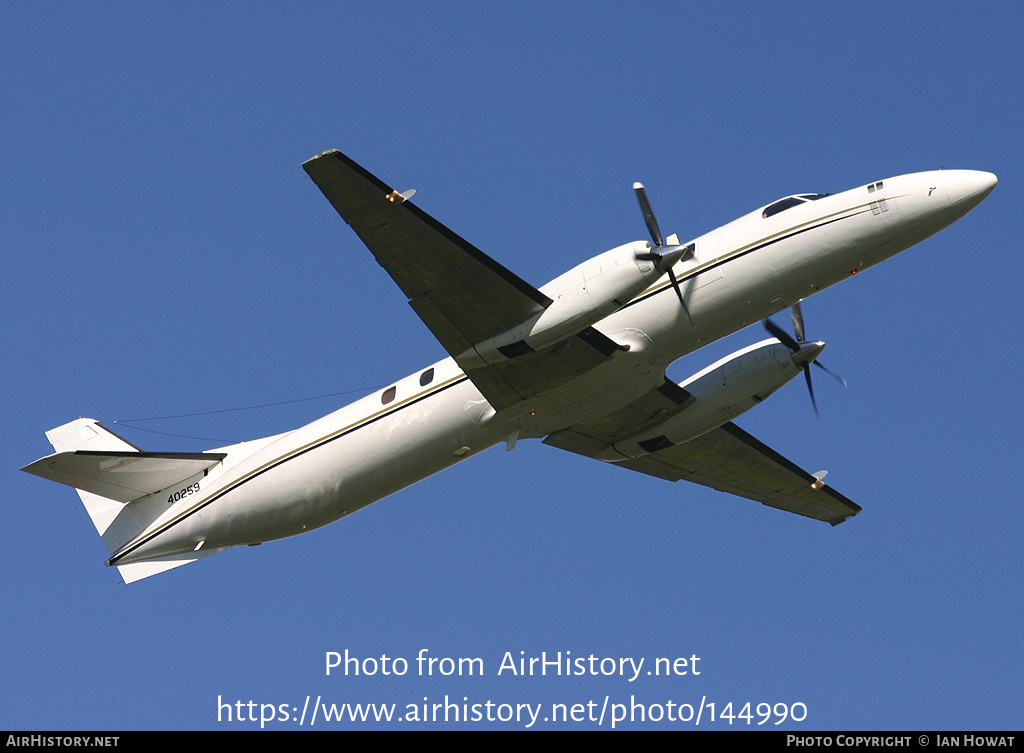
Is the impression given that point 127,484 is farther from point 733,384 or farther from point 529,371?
point 733,384

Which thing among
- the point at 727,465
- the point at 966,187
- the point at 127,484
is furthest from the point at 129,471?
the point at 966,187

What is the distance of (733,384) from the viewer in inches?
958

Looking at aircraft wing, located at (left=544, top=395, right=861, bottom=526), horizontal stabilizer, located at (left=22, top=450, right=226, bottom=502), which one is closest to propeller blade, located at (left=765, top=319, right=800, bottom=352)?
aircraft wing, located at (left=544, top=395, right=861, bottom=526)

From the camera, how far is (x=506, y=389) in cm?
2209

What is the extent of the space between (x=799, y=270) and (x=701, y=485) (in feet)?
27.6

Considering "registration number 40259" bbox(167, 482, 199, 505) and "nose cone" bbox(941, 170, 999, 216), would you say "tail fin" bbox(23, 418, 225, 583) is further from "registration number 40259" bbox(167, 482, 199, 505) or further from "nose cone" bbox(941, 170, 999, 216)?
"nose cone" bbox(941, 170, 999, 216)

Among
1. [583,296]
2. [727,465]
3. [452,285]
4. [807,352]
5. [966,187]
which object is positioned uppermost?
[966,187]

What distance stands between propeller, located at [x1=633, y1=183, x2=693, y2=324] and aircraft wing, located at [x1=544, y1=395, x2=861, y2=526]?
4.50 meters

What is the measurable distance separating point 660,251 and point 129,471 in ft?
43.5

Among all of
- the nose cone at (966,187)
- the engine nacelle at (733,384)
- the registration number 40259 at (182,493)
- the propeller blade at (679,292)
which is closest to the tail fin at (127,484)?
the registration number 40259 at (182,493)

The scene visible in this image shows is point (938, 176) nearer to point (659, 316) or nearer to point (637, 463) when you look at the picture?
point (659, 316)

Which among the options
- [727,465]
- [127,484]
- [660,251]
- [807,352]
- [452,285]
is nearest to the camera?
[660,251]
